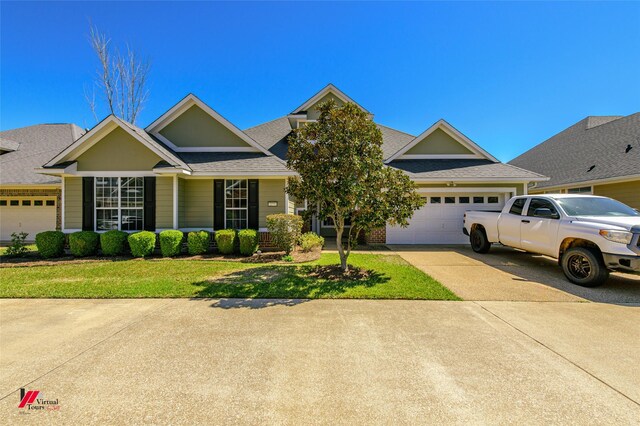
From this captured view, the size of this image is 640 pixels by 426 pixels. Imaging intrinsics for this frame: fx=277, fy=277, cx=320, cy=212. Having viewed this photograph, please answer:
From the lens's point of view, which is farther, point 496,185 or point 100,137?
point 496,185

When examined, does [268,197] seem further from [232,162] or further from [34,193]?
[34,193]

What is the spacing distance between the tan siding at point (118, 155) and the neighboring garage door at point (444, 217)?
35.2 ft

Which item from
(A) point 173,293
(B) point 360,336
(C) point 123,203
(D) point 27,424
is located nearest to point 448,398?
(B) point 360,336

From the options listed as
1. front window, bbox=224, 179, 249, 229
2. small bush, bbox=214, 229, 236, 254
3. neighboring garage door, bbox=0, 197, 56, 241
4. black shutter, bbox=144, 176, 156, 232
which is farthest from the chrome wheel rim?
neighboring garage door, bbox=0, 197, 56, 241

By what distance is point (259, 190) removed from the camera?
1125 cm

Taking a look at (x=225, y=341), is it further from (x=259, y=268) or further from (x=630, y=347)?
(x=630, y=347)

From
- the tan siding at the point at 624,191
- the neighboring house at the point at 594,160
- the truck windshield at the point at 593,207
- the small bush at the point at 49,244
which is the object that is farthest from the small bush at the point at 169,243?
the tan siding at the point at 624,191

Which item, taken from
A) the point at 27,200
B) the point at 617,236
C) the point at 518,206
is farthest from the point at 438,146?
the point at 27,200

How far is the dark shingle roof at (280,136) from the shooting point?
1496 cm

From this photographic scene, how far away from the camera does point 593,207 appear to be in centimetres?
708

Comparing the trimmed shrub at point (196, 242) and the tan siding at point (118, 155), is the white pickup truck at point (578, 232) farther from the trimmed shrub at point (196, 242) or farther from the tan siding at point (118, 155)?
the tan siding at point (118, 155)

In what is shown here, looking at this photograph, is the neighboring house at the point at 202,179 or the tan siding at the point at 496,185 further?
the tan siding at the point at 496,185

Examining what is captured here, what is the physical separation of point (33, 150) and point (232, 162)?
14.7 meters

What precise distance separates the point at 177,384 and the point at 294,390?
3.95 feet
